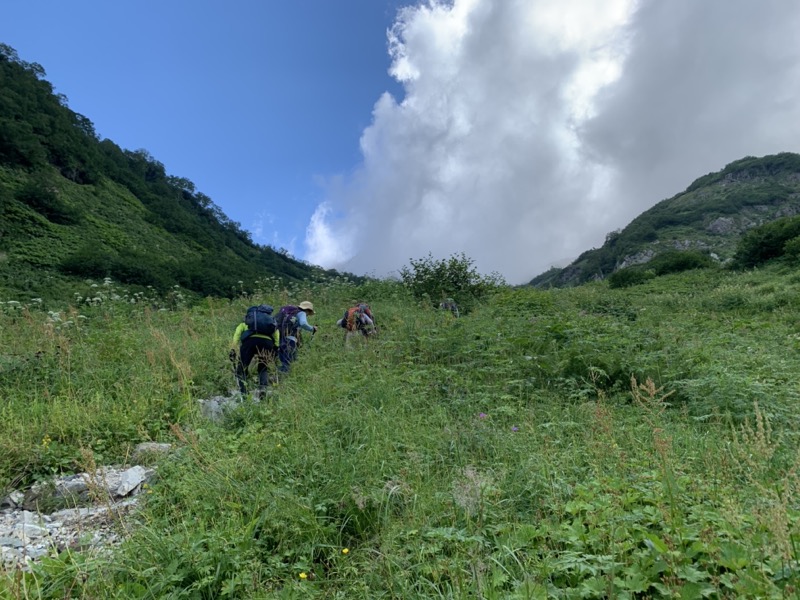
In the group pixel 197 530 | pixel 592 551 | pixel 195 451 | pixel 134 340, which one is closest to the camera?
pixel 592 551

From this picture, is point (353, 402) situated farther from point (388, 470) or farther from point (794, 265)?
point (794, 265)

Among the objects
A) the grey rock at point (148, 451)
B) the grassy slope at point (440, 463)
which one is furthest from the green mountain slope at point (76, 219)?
the grey rock at point (148, 451)

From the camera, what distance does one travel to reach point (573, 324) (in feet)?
Answer: 27.9

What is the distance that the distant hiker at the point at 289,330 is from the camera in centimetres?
752

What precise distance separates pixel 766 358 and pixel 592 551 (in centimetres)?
619

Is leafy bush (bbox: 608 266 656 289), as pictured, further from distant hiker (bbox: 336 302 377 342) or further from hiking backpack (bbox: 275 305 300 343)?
hiking backpack (bbox: 275 305 300 343)

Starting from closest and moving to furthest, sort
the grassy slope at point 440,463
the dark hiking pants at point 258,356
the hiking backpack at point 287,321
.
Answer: the grassy slope at point 440,463 < the dark hiking pants at point 258,356 < the hiking backpack at point 287,321

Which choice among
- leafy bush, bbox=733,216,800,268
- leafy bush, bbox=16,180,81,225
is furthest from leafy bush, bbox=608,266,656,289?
leafy bush, bbox=16,180,81,225

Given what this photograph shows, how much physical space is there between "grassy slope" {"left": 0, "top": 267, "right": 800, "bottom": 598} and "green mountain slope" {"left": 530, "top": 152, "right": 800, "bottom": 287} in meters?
69.6

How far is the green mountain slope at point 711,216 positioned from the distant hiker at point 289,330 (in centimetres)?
6975

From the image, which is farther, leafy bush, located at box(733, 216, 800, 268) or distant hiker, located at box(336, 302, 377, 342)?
leafy bush, located at box(733, 216, 800, 268)

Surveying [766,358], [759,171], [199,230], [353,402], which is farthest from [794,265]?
[759,171]

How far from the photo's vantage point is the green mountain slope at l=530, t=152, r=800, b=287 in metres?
75.8

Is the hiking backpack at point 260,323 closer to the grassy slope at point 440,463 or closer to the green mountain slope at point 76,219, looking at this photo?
the grassy slope at point 440,463
